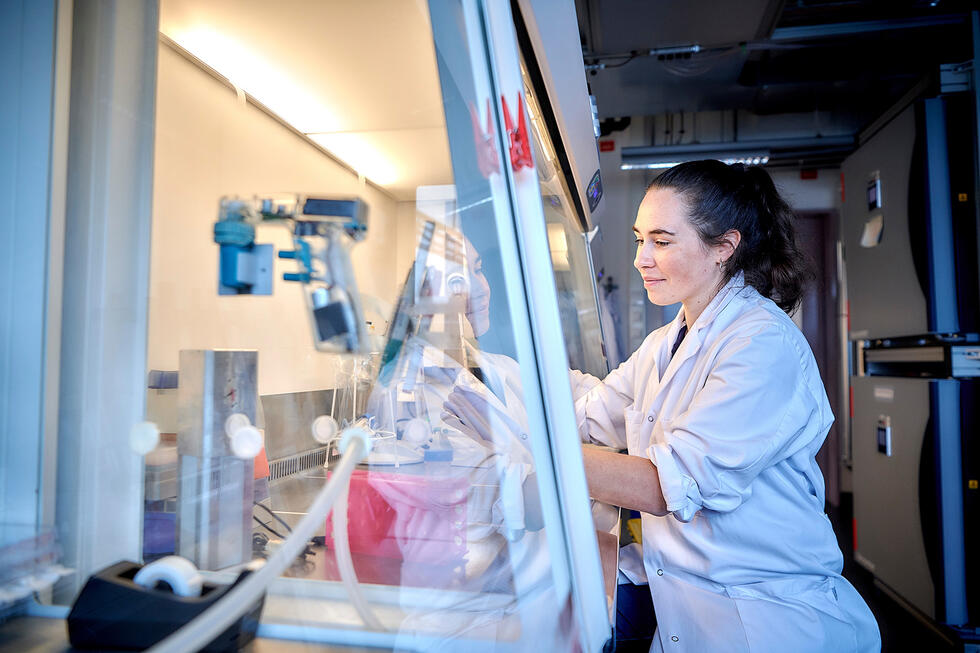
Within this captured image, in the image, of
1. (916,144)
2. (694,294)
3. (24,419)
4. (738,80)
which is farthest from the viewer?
(738,80)

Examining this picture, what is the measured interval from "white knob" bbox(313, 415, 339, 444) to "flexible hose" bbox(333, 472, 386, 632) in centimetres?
8


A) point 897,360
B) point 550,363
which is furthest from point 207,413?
point 897,360

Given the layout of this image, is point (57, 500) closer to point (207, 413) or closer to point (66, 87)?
point (207, 413)

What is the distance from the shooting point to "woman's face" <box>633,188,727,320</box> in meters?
1.29

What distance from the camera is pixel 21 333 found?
2.16 ft

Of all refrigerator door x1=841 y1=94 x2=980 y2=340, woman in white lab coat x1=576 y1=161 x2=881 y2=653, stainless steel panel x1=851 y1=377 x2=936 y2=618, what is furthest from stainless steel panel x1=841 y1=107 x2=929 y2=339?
woman in white lab coat x1=576 y1=161 x2=881 y2=653

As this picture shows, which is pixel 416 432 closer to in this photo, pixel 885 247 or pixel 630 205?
pixel 885 247

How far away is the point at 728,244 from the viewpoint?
4.29ft

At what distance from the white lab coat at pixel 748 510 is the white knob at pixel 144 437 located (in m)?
0.72

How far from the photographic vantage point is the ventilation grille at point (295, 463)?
692 mm

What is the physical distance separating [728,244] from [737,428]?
470mm

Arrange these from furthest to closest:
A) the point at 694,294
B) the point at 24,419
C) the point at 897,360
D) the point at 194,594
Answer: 1. the point at 897,360
2. the point at 694,294
3. the point at 24,419
4. the point at 194,594

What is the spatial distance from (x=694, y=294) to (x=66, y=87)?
1.15 m

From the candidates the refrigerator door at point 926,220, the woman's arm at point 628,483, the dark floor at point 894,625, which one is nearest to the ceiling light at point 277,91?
the woman's arm at point 628,483
